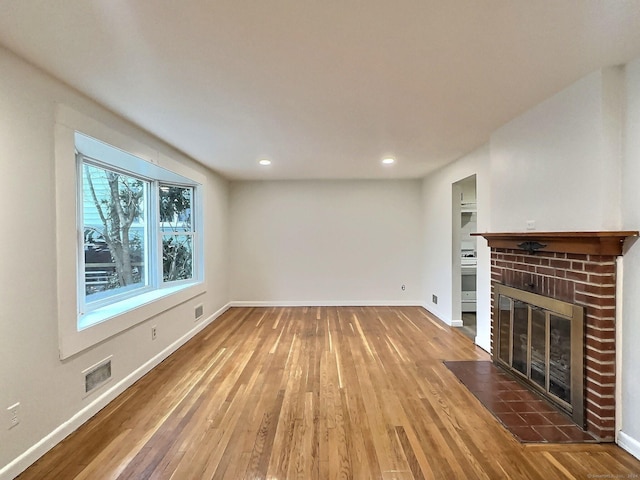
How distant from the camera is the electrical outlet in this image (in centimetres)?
173

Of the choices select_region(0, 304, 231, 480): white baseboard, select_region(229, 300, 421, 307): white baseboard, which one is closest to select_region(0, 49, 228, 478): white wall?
select_region(0, 304, 231, 480): white baseboard

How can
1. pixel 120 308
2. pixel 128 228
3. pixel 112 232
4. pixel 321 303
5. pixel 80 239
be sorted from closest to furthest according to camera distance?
pixel 80 239
pixel 120 308
pixel 112 232
pixel 128 228
pixel 321 303

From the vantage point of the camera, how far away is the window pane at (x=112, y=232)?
2.92m

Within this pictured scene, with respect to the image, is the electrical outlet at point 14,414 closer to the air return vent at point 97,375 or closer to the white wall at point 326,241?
the air return vent at point 97,375

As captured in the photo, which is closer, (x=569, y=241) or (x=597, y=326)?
(x=597, y=326)

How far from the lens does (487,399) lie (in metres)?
2.54

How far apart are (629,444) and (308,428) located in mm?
1960

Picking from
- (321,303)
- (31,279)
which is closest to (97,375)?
(31,279)

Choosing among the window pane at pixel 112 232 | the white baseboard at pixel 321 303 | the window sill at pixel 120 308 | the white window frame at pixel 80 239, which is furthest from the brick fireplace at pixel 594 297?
the window pane at pixel 112 232

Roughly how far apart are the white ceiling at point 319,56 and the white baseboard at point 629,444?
228cm

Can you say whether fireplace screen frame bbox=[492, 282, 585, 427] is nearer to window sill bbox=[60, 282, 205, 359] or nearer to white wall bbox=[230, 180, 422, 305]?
white wall bbox=[230, 180, 422, 305]

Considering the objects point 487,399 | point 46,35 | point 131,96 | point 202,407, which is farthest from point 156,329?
point 487,399

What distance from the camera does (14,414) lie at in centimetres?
175

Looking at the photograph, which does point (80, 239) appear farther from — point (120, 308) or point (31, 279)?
point (31, 279)
